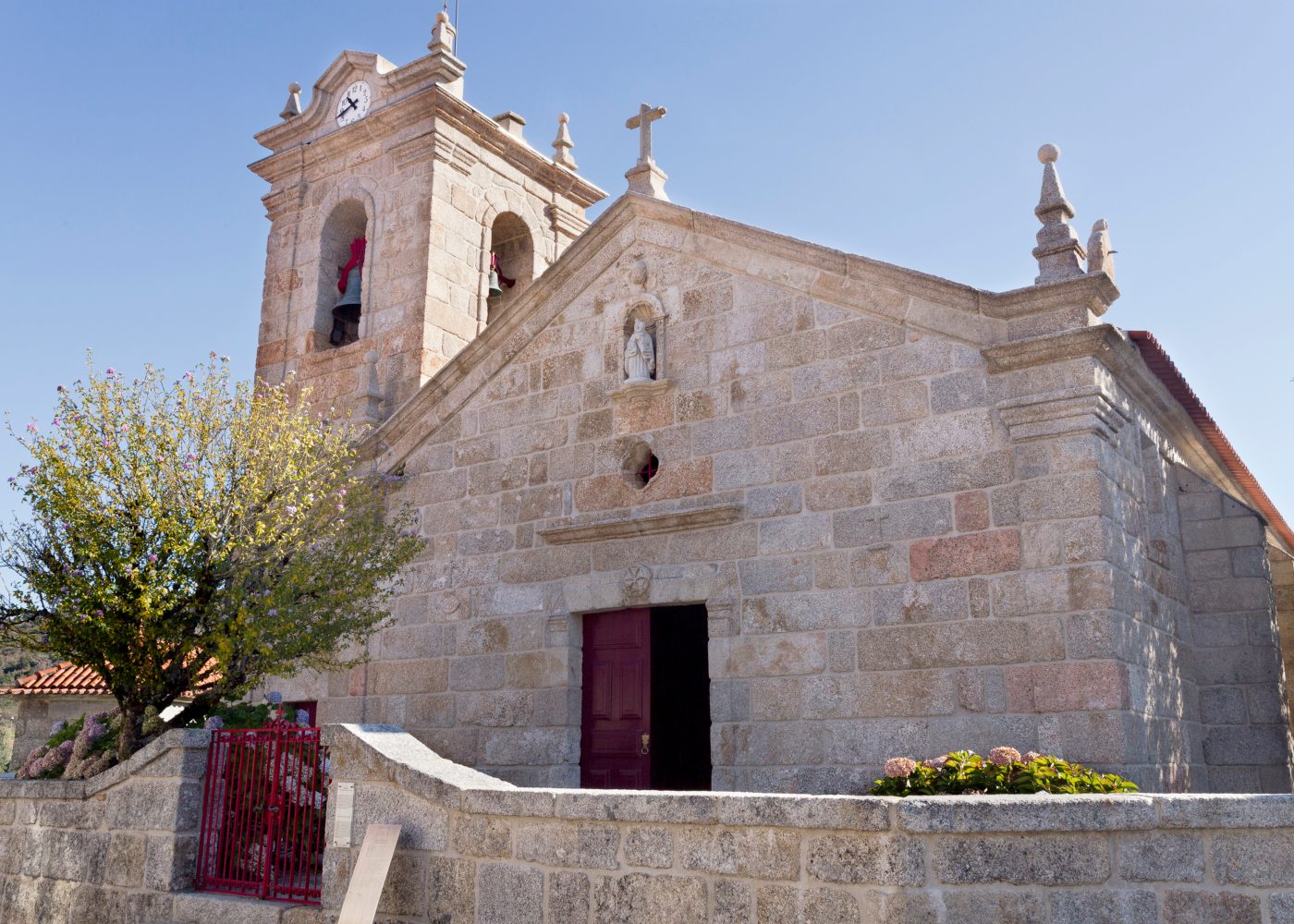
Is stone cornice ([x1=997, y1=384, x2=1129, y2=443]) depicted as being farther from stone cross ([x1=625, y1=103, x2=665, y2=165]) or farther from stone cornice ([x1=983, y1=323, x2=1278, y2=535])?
stone cross ([x1=625, y1=103, x2=665, y2=165])

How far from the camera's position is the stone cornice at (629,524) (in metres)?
9.09

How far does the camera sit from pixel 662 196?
34.2ft

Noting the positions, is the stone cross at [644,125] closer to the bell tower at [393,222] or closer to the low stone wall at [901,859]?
the bell tower at [393,222]

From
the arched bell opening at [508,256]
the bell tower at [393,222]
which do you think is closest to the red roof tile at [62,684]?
the bell tower at [393,222]

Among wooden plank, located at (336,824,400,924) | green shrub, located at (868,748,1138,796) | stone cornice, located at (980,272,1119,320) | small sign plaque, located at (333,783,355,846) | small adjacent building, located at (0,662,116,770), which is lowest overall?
wooden plank, located at (336,824,400,924)

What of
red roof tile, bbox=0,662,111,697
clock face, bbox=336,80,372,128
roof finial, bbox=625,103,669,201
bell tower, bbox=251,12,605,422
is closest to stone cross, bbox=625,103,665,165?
roof finial, bbox=625,103,669,201

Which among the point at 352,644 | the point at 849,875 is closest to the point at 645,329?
the point at 352,644

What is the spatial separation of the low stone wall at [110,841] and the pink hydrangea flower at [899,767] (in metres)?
4.37

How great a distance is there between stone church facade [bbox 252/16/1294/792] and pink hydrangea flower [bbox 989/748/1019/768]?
90 cm

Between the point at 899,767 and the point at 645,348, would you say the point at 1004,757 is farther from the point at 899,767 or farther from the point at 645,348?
the point at 645,348

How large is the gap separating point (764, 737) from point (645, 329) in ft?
12.3

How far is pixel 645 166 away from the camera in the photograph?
10.5 metres

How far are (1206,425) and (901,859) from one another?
7347mm

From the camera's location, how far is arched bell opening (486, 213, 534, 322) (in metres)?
14.9
